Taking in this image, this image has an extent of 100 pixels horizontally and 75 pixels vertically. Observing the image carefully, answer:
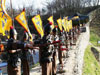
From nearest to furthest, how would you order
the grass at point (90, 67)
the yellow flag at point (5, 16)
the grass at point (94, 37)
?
the yellow flag at point (5, 16), the grass at point (90, 67), the grass at point (94, 37)

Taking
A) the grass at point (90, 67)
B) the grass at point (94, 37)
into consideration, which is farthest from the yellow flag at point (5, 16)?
the grass at point (94, 37)

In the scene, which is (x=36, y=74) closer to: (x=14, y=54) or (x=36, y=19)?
(x=36, y=19)

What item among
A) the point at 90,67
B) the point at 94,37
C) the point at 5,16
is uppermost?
the point at 5,16


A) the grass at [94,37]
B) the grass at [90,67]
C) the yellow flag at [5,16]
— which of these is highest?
the yellow flag at [5,16]

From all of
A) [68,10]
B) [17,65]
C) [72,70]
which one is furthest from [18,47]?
[68,10]

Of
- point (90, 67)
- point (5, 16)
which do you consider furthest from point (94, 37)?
point (5, 16)

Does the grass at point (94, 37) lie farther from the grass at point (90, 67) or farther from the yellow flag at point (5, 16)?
the yellow flag at point (5, 16)

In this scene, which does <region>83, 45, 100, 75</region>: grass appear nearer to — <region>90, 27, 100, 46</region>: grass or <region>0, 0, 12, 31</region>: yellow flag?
<region>0, 0, 12, 31</region>: yellow flag

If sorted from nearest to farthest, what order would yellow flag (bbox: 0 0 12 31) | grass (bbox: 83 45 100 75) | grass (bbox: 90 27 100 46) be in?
yellow flag (bbox: 0 0 12 31) < grass (bbox: 83 45 100 75) < grass (bbox: 90 27 100 46)

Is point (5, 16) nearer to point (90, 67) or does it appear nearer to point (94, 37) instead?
point (90, 67)

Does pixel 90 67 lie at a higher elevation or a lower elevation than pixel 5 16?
lower

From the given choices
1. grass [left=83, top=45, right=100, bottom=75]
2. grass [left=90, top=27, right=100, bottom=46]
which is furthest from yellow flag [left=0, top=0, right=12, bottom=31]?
grass [left=90, top=27, right=100, bottom=46]

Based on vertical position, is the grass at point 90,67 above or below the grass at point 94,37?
below

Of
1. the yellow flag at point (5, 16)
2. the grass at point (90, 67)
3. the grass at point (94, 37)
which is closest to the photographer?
the yellow flag at point (5, 16)
